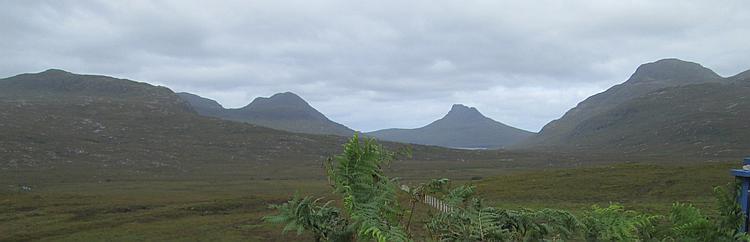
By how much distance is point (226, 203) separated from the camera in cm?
3903

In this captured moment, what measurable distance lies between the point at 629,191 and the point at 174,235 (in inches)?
1331

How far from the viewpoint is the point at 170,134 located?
439ft

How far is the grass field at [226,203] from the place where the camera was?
27188 millimetres

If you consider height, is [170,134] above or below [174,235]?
above

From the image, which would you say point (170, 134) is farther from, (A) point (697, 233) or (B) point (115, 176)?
(A) point (697, 233)

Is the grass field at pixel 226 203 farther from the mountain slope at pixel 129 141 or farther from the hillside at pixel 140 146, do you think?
the mountain slope at pixel 129 141

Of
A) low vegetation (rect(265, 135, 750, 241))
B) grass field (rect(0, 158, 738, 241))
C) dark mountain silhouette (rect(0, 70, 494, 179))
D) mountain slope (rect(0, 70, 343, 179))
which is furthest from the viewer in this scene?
mountain slope (rect(0, 70, 343, 179))

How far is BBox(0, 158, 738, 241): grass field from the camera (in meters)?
27.2

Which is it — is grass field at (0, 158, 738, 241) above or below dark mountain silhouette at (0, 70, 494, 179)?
below

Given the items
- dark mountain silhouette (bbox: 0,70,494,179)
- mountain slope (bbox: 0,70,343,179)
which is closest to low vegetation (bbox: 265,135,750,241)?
dark mountain silhouette (bbox: 0,70,494,179)

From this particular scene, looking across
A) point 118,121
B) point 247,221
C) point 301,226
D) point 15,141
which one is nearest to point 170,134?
point 118,121

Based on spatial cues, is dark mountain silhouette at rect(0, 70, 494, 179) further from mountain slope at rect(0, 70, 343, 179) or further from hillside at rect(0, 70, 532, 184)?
hillside at rect(0, 70, 532, 184)

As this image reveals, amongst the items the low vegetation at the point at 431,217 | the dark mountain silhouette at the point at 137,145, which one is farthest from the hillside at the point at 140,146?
the low vegetation at the point at 431,217

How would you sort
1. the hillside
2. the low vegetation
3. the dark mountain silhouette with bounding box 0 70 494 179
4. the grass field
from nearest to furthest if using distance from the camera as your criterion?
the low vegetation < the grass field < the hillside < the dark mountain silhouette with bounding box 0 70 494 179
